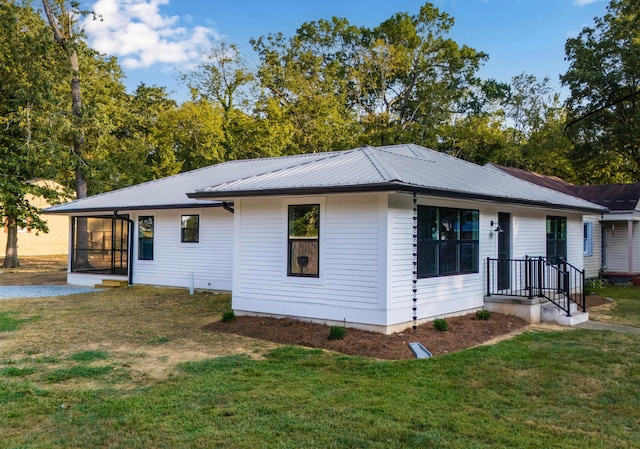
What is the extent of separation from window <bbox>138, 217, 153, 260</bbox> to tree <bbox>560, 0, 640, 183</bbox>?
20842mm

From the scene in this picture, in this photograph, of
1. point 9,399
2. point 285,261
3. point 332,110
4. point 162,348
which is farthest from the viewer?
point 332,110

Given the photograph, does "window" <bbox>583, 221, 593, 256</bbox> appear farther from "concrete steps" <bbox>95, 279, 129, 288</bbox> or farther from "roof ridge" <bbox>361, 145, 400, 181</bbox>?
"concrete steps" <bbox>95, 279, 129, 288</bbox>

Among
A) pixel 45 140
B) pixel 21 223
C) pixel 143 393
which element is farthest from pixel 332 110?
pixel 143 393

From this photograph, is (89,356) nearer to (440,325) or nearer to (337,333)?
(337,333)

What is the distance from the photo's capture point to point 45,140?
21.3 metres

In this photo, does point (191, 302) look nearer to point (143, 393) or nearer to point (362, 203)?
point (362, 203)

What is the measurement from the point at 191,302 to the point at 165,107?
2381 centimetres

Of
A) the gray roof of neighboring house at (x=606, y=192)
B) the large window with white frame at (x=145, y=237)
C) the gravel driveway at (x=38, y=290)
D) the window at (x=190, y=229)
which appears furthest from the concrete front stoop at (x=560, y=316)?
the gravel driveway at (x=38, y=290)

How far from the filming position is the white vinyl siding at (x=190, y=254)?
14.1 m

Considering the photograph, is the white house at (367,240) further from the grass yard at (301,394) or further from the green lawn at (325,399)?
the green lawn at (325,399)

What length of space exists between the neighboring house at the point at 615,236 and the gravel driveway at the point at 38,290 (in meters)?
16.7

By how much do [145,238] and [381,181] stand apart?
1029cm

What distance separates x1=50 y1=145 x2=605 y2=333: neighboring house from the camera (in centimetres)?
846

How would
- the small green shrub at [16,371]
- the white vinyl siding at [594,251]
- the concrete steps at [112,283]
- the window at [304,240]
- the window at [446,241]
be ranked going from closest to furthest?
the small green shrub at [16,371] < the window at [304,240] < the window at [446,241] < the concrete steps at [112,283] < the white vinyl siding at [594,251]
